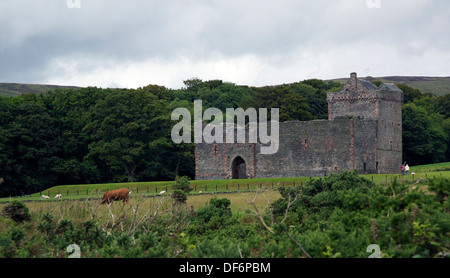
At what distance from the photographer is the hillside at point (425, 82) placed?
15588 cm

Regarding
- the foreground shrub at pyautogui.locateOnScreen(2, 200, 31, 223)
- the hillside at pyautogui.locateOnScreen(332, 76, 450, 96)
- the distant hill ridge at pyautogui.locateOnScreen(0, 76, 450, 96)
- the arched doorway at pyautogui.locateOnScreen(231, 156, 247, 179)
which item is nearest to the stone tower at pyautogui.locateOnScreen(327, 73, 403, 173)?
the arched doorway at pyautogui.locateOnScreen(231, 156, 247, 179)

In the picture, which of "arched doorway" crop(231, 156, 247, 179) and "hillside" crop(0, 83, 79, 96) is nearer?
"arched doorway" crop(231, 156, 247, 179)

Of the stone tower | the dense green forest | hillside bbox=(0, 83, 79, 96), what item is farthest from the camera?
hillside bbox=(0, 83, 79, 96)

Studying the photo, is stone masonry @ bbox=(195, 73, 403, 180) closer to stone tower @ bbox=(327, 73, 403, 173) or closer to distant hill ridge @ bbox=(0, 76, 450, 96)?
stone tower @ bbox=(327, 73, 403, 173)

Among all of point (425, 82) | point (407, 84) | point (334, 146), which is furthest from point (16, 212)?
point (425, 82)

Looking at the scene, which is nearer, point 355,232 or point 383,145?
point 355,232

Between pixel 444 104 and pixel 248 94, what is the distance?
26.8m

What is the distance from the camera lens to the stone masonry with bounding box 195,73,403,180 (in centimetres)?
5359

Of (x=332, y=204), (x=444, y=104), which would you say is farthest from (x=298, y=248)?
(x=444, y=104)

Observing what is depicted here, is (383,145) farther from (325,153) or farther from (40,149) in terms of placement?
(40,149)

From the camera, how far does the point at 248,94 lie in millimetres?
95500

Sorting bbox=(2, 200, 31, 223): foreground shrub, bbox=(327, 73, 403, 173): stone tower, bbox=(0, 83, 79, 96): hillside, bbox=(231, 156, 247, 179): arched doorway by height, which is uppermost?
bbox=(0, 83, 79, 96): hillside

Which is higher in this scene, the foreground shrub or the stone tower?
the stone tower
